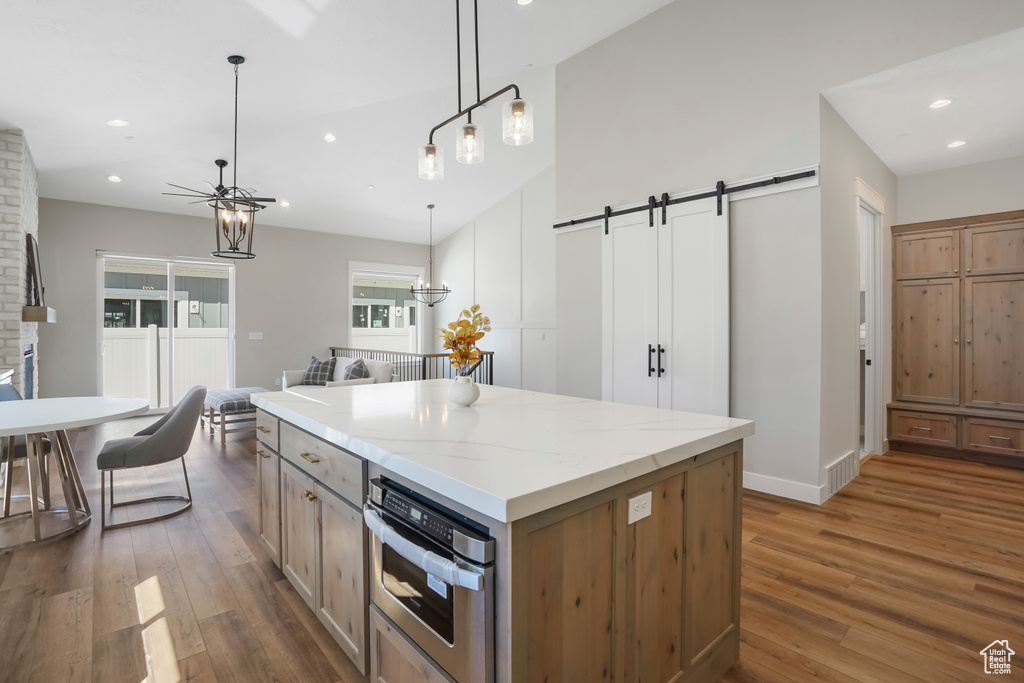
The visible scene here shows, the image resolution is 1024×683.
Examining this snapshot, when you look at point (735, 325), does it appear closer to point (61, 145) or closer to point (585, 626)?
point (585, 626)

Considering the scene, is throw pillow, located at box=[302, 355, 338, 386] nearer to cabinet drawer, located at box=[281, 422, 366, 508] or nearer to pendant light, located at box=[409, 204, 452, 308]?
pendant light, located at box=[409, 204, 452, 308]

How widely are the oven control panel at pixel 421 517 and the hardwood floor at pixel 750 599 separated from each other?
82 centimetres

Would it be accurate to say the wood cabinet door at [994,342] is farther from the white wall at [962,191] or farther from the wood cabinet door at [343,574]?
the wood cabinet door at [343,574]

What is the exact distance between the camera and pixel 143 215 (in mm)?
6605

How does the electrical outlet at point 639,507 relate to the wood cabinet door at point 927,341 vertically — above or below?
below

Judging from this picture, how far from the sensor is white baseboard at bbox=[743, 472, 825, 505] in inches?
130

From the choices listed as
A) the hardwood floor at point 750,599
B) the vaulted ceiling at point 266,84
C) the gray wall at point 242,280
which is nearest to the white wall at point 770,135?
the vaulted ceiling at point 266,84

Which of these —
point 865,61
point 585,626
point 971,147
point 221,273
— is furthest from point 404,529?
point 221,273

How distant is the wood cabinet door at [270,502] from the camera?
7.41ft

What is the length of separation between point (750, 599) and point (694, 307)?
7.10ft

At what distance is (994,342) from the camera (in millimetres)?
4137

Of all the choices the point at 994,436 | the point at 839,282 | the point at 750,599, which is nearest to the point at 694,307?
the point at 839,282

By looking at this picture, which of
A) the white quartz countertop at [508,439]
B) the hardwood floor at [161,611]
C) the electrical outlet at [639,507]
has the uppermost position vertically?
the white quartz countertop at [508,439]

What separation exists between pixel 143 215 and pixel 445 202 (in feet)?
13.5
